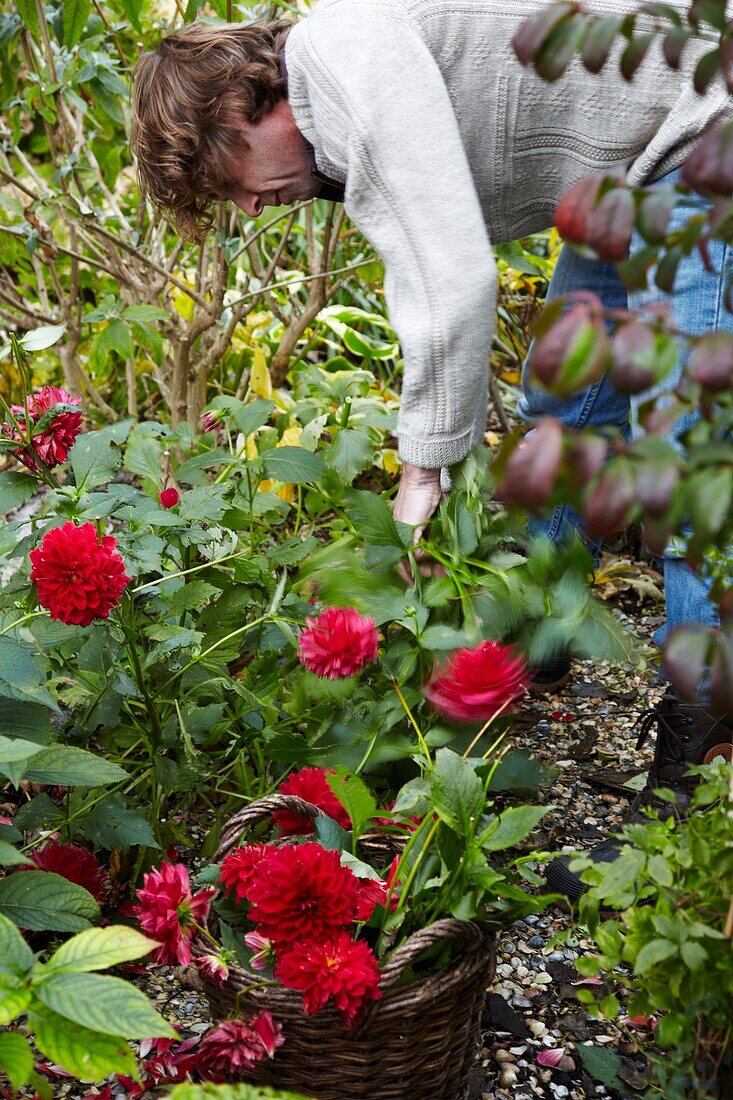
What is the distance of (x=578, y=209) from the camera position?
766 mm

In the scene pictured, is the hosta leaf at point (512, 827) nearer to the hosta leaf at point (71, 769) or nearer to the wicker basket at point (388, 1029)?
the wicker basket at point (388, 1029)

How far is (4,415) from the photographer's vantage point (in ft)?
5.25

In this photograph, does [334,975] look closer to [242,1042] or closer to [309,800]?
[242,1042]

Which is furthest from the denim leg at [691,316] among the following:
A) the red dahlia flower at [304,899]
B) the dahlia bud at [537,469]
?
the dahlia bud at [537,469]

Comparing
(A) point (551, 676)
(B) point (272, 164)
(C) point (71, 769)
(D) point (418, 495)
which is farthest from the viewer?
(A) point (551, 676)

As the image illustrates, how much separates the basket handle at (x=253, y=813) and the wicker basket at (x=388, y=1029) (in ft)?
0.36

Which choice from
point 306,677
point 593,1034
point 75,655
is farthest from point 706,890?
point 75,655

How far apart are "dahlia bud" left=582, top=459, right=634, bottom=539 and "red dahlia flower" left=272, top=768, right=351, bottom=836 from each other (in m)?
0.72

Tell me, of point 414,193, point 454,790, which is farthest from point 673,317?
point 454,790

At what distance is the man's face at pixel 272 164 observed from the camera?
1720mm

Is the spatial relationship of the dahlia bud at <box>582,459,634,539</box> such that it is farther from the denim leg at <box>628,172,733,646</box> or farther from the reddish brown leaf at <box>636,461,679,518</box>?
the denim leg at <box>628,172,733,646</box>

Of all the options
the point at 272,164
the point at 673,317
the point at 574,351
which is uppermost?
the point at 574,351

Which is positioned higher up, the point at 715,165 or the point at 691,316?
the point at 715,165

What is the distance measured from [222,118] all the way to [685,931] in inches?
50.8
